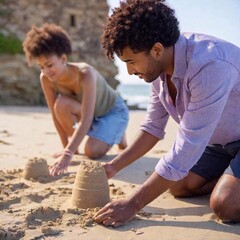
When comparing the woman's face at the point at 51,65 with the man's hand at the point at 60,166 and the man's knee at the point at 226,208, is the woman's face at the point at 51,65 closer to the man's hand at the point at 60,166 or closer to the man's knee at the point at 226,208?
the man's hand at the point at 60,166

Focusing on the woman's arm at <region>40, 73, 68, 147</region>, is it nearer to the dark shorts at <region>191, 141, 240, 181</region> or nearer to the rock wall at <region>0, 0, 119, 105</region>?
the dark shorts at <region>191, 141, 240, 181</region>

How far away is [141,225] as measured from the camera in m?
2.70

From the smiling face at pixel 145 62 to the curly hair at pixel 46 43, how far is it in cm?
199

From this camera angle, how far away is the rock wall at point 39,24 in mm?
11617

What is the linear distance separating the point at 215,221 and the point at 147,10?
136 centimetres

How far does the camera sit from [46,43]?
14.4ft

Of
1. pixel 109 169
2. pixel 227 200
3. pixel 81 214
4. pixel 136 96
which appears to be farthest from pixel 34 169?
pixel 136 96

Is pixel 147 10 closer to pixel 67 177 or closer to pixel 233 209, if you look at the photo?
pixel 233 209

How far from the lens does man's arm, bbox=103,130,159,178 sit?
3.25m

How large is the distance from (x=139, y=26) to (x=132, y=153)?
114 centimetres

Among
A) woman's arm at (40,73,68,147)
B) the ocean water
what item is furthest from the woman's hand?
the ocean water

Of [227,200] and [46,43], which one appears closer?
[227,200]

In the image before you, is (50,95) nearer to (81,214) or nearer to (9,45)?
(81,214)

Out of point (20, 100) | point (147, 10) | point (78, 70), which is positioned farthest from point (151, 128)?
point (20, 100)
